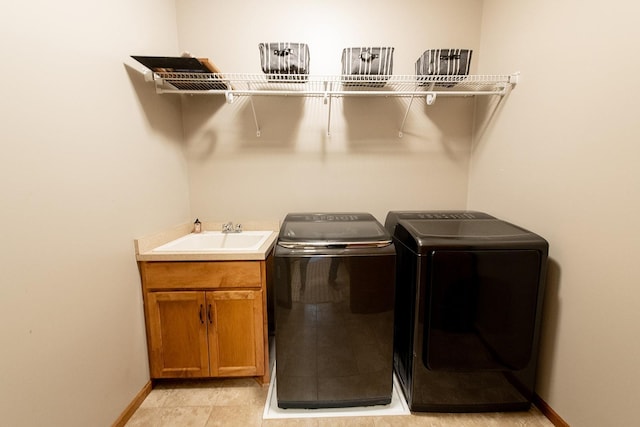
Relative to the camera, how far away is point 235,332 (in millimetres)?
1556

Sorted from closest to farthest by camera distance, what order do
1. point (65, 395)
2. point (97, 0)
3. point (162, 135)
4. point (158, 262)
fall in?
point (65, 395) < point (97, 0) < point (158, 262) < point (162, 135)

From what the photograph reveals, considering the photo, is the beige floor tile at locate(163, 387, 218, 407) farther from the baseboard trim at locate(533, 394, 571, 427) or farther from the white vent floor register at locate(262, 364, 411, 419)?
the baseboard trim at locate(533, 394, 571, 427)

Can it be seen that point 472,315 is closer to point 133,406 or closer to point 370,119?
point 370,119

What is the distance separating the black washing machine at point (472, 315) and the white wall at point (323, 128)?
761 mm

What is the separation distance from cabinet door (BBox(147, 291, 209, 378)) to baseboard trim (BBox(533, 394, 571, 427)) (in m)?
1.95

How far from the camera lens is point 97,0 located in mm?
1198

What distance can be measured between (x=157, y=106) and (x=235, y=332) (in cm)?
153

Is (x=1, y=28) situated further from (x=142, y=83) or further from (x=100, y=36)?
(x=142, y=83)

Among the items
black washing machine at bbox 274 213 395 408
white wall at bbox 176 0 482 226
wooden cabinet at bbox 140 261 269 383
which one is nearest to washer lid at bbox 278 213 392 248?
black washing machine at bbox 274 213 395 408

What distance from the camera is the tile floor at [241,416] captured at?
54.6 inches

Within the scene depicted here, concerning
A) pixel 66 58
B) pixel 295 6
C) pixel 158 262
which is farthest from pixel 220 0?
pixel 158 262

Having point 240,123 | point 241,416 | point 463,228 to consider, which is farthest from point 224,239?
point 463,228

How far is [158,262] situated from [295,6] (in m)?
1.99

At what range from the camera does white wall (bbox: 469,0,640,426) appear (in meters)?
1.03
